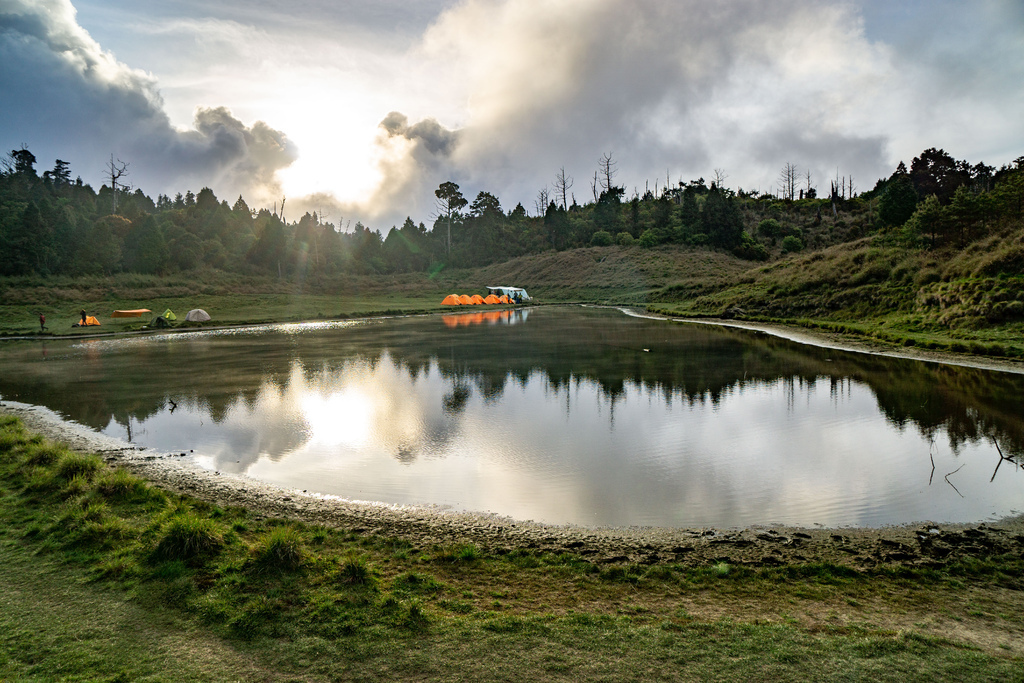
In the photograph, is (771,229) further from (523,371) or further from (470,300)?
(523,371)

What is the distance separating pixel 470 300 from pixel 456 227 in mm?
64685

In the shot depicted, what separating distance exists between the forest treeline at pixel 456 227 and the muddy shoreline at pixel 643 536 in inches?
1572

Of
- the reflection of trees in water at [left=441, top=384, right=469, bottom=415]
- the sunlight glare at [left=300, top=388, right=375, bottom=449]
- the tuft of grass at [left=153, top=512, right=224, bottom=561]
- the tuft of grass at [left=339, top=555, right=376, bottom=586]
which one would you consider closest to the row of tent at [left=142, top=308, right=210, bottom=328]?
the sunlight glare at [left=300, top=388, right=375, bottom=449]

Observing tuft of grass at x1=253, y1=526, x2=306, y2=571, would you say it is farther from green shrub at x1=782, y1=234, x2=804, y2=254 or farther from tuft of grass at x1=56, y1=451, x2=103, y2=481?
green shrub at x1=782, y1=234, x2=804, y2=254

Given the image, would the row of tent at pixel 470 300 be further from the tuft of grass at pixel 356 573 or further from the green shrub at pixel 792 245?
the tuft of grass at pixel 356 573

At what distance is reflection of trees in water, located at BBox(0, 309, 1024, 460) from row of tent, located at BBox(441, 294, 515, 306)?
3903 cm

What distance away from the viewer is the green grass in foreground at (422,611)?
4562mm

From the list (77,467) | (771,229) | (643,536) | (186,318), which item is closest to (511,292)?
(186,318)

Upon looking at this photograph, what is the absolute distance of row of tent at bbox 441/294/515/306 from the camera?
75.6 meters

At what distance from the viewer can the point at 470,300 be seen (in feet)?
259

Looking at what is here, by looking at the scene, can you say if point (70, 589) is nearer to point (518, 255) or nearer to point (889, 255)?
point (889, 255)

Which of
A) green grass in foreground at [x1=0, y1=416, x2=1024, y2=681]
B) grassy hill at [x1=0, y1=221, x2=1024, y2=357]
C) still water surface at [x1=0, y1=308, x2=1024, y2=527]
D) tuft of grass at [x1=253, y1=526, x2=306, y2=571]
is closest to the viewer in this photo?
green grass in foreground at [x1=0, y1=416, x2=1024, y2=681]

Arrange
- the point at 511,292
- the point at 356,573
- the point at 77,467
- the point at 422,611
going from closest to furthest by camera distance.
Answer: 1. the point at 422,611
2. the point at 356,573
3. the point at 77,467
4. the point at 511,292

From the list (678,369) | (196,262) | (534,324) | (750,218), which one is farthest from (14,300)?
(750,218)
